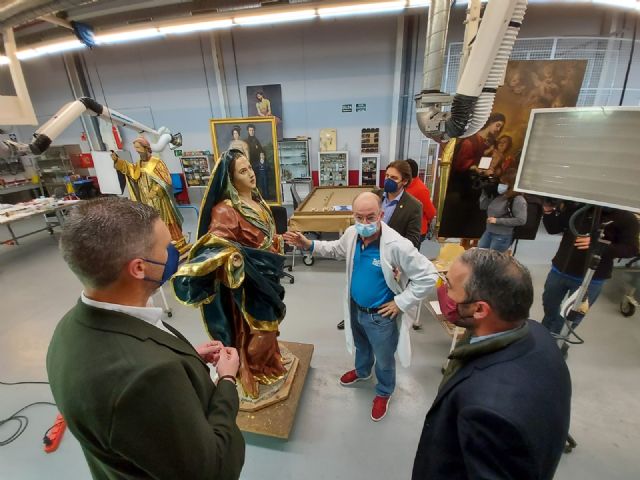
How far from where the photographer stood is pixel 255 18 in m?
4.84

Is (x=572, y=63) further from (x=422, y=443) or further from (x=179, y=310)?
(x=179, y=310)

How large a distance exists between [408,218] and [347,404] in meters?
1.73

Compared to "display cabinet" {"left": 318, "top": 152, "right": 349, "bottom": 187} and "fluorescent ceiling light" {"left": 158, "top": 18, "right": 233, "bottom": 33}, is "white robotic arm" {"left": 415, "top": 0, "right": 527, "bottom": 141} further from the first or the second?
"display cabinet" {"left": 318, "top": 152, "right": 349, "bottom": 187}

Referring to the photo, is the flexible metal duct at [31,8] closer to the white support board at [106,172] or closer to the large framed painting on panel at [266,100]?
the white support board at [106,172]

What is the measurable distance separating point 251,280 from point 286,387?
105 centimetres

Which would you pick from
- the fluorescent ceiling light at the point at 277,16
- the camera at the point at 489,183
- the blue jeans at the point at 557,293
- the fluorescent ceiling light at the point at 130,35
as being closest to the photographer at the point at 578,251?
the blue jeans at the point at 557,293

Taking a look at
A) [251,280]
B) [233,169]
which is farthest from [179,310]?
[233,169]

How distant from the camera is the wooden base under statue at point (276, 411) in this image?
2.07 m

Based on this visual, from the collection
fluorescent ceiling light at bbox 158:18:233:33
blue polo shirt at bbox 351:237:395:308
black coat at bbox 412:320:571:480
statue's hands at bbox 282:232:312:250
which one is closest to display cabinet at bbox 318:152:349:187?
fluorescent ceiling light at bbox 158:18:233:33

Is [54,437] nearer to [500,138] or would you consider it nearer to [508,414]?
[508,414]

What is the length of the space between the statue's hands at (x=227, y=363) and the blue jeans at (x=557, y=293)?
2.73 metres

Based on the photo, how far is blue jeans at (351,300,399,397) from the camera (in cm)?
205

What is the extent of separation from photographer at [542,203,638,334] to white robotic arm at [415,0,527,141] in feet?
3.76

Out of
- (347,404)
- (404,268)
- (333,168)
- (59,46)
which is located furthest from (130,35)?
(347,404)
